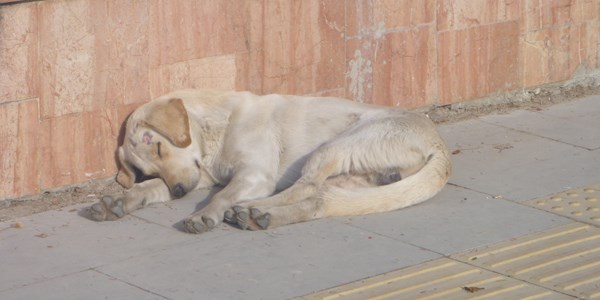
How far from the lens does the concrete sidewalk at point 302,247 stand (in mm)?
6508

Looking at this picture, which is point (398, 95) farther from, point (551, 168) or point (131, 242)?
point (131, 242)

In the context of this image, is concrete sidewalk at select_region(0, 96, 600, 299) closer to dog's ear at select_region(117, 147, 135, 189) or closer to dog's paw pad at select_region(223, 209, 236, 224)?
dog's paw pad at select_region(223, 209, 236, 224)

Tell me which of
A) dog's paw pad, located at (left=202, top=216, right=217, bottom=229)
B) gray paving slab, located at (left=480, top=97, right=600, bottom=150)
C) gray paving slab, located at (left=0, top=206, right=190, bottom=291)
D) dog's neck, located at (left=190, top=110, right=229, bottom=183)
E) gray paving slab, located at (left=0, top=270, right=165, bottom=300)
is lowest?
gray paving slab, located at (left=0, top=270, right=165, bottom=300)

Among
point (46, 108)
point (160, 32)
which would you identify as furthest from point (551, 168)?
point (46, 108)

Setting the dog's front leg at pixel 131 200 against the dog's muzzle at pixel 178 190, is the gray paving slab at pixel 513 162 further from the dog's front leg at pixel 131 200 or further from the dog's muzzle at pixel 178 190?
the dog's front leg at pixel 131 200

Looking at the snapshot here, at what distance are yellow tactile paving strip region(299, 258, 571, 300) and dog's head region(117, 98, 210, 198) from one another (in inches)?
74.0

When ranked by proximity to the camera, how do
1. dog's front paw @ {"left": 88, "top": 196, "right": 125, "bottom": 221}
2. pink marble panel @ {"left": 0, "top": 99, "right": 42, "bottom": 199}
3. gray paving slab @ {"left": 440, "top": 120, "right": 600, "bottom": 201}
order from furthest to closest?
gray paving slab @ {"left": 440, "top": 120, "right": 600, "bottom": 201}
pink marble panel @ {"left": 0, "top": 99, "right": 42, "bottom": 199}
dog's front paw @ {"left": 88, "top": 196, "right": 125, "bottom": 221}

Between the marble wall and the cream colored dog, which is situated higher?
the marble wall

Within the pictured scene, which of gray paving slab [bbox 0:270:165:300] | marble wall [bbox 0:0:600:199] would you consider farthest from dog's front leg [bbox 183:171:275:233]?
marble wall [bbox 0:0:600:199]

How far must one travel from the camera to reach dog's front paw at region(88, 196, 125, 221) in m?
7.60

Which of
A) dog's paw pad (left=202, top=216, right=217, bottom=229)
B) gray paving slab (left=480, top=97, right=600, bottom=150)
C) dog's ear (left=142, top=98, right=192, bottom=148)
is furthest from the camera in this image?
gray paving slab (left=480, top=97, right=600, bottom=150)

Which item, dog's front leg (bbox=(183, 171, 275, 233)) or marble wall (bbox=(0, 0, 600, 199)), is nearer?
dog's front leg (bbox=(183, 171, 275, 233))

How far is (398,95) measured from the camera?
995cm

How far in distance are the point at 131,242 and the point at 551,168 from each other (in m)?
3.18
